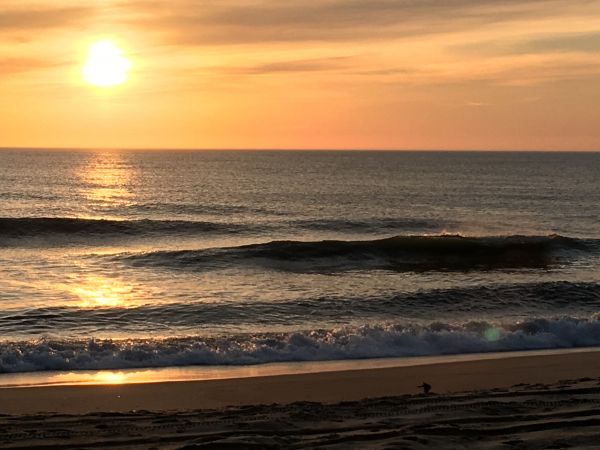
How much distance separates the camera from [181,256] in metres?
25.3

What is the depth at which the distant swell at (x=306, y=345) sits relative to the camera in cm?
1252

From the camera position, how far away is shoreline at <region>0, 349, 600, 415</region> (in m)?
9.70

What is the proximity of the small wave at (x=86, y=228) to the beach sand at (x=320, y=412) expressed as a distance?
22175 millimetres

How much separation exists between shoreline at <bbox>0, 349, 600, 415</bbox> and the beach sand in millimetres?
16

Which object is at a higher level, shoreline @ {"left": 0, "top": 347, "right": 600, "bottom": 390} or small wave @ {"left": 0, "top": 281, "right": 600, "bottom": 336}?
small wave @ {"left": 0, "top": 281, "right": 600, "bottom": 336}

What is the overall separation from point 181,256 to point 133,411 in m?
16.6

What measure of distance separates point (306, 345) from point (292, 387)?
2.76m

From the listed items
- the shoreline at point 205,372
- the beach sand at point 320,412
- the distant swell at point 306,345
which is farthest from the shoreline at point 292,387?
the distant swell at point 306,345

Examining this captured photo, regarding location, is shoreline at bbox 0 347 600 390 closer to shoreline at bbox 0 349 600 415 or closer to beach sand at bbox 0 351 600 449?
shoreline at bbox 0 349 600 415

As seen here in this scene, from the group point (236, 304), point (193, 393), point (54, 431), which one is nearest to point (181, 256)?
point (236, 304)

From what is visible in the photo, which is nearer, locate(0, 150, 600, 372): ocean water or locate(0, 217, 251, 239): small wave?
locate(0, 150, 600, 372): ocean water

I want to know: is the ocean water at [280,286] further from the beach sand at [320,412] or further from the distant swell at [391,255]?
the beach sand at [320,412]

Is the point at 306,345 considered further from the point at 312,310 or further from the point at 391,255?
the point at 391,255

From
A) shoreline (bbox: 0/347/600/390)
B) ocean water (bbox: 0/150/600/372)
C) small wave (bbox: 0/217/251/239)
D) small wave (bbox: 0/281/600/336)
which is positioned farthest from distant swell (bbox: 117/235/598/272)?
shoreline (bbox: 0/347/600/390)
